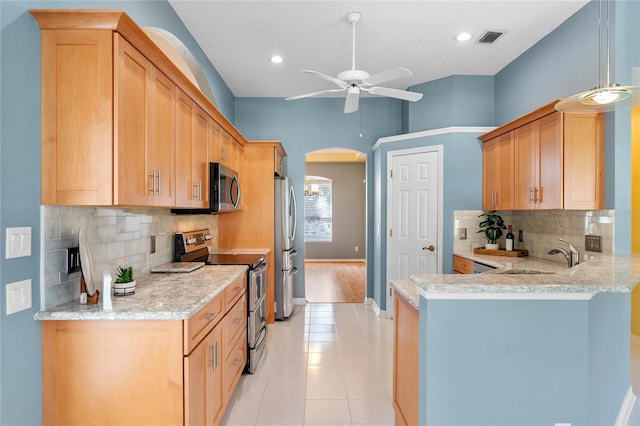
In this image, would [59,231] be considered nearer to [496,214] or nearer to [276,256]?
[276,256]

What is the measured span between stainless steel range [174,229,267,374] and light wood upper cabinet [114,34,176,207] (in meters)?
0.93

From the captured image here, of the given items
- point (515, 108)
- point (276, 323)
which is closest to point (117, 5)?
point (276, 323)

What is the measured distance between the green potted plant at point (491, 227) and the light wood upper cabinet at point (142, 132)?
336 cm

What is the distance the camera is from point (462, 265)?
379cm

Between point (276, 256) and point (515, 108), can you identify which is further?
point (276, 256)

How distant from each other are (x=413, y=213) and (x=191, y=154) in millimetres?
2840

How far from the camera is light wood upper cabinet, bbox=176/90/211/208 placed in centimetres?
225

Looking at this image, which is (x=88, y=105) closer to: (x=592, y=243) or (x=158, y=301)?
(x=158, y=301)

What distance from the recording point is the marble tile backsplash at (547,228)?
2.61m

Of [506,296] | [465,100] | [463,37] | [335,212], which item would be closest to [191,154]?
[506,296]

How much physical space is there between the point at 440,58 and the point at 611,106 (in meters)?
2.37

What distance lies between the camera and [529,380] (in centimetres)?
147

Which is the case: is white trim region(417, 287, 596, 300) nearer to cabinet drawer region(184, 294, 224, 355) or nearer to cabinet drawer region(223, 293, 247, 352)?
cabinet drawer region(184, 294, 224, 355)

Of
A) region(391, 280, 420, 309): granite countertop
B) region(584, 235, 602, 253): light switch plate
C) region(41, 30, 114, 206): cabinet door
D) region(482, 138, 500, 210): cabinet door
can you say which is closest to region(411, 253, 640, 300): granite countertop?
region(391, 280, 420, 309): granite countertop
